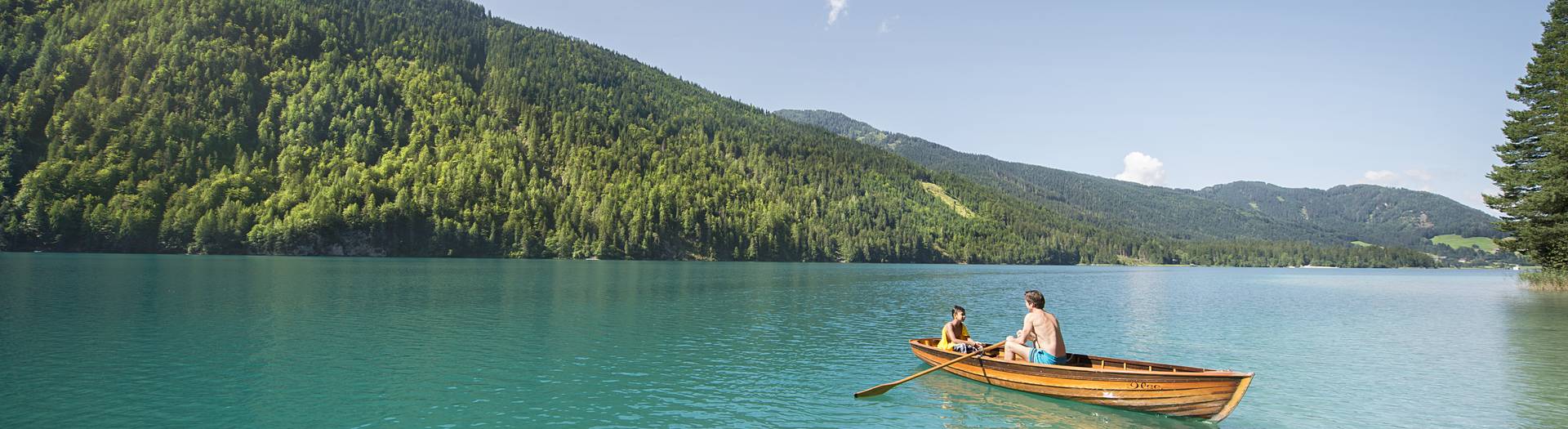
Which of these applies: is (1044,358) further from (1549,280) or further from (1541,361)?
(1549,280)

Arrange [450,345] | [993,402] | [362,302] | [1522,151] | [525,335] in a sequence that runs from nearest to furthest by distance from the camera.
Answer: [993,402] → [450,345] → [525,335] → [362,302] → [1522,151]

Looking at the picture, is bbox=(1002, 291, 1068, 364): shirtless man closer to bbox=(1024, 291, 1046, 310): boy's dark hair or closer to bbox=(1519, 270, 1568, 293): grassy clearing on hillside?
bbox=(1024, 291, 1046, 310): boy's dark hair

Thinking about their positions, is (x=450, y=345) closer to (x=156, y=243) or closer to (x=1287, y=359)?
(x=1287, y=359)

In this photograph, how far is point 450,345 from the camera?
113ft

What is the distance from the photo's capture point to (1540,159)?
192 feet

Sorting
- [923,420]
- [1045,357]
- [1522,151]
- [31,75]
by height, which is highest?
[31,75]

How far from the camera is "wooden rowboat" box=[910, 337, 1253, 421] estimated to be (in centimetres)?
2109

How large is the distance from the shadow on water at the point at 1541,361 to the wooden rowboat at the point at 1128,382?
9076 millimetres

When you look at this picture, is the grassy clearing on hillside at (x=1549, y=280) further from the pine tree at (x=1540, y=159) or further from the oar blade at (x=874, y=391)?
the oar blade at (x=874, y=391)

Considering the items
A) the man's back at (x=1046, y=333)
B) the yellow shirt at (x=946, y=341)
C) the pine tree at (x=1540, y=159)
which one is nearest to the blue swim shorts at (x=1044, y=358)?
the man's back at (x=1046, y=333)

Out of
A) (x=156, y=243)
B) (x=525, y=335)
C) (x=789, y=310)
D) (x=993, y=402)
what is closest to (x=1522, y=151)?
(x=789, y=310)

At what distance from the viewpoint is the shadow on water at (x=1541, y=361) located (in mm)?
23328

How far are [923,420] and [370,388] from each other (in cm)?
1842

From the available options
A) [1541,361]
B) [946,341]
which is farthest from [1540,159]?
[946,341]
